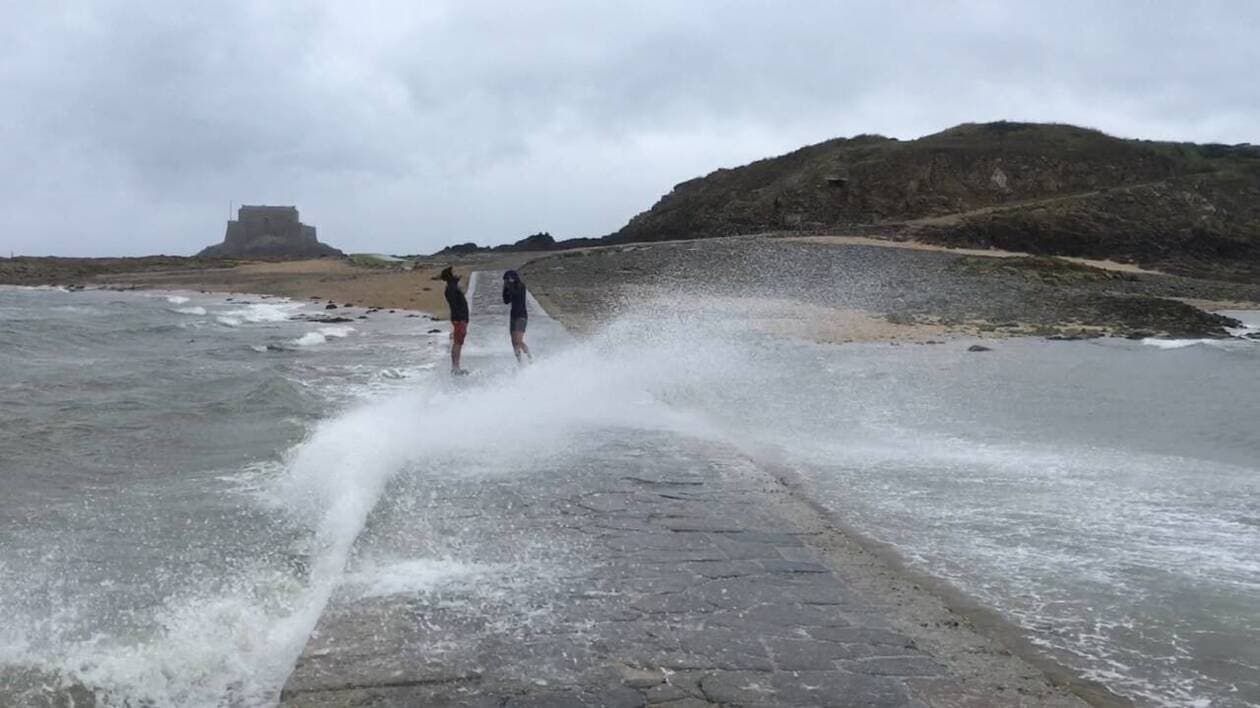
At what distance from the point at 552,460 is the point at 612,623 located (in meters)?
3.18

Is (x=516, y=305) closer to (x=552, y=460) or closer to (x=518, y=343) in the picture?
(x=518, y=343)

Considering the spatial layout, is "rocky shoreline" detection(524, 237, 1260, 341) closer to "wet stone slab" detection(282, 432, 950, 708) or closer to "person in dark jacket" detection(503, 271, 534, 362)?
"person in dark jacket" detection(503, 271, 534, 362)

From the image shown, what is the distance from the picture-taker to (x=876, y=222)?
42719mm

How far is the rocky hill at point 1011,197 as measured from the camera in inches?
1486

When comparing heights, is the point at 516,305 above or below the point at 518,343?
above

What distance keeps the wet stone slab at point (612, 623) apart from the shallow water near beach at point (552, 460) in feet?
0.59

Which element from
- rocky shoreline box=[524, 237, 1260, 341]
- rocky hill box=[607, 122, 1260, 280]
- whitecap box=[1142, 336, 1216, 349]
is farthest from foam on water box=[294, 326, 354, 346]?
rocky hill box=[607, 122, 1260, 280]

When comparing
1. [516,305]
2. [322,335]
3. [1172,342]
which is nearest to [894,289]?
[1172,342]

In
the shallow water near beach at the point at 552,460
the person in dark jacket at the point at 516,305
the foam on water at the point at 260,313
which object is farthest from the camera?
the foam on water at the point at 260,313

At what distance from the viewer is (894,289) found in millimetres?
24953

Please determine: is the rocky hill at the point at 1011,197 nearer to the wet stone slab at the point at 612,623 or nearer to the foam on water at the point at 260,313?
the foam on water at the point at 260,313

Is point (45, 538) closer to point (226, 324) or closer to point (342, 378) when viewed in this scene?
point (342, 378)

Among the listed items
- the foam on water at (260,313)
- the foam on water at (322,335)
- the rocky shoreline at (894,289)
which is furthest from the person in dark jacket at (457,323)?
the foam on water at (260,313)

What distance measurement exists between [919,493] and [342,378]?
7976 mm
